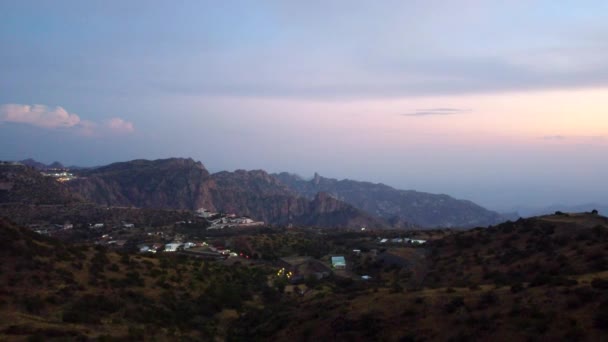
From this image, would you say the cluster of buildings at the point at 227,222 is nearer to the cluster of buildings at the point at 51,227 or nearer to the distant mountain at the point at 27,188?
the cluster of buildings at the point at 51,227

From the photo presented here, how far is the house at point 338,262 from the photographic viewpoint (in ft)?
164

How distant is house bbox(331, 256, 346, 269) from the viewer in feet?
164

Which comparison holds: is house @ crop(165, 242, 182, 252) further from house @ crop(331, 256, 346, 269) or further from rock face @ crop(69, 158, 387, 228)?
rock face @ crop(69, 158, 387, 228)

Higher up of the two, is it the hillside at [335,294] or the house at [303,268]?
the hillside at [335,294]

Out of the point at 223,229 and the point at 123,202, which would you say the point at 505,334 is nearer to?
the point at 223,229

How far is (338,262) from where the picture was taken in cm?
5109

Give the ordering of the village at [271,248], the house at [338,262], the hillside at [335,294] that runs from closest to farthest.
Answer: the hillside at [335,294] < the village at [271,248] < the house at [338,262]

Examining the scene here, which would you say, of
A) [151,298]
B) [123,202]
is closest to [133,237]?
[151,298]

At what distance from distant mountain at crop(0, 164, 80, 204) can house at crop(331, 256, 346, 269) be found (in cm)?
7889

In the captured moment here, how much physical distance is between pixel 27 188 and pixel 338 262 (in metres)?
89.3

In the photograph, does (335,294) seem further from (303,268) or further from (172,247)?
(172,247)

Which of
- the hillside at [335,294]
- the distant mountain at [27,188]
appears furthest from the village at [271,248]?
the distant mountain at [27,188]

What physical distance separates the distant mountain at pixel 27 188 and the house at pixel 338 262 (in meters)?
78.9

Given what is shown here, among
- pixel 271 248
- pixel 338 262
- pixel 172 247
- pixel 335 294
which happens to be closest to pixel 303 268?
pixel 338 262
